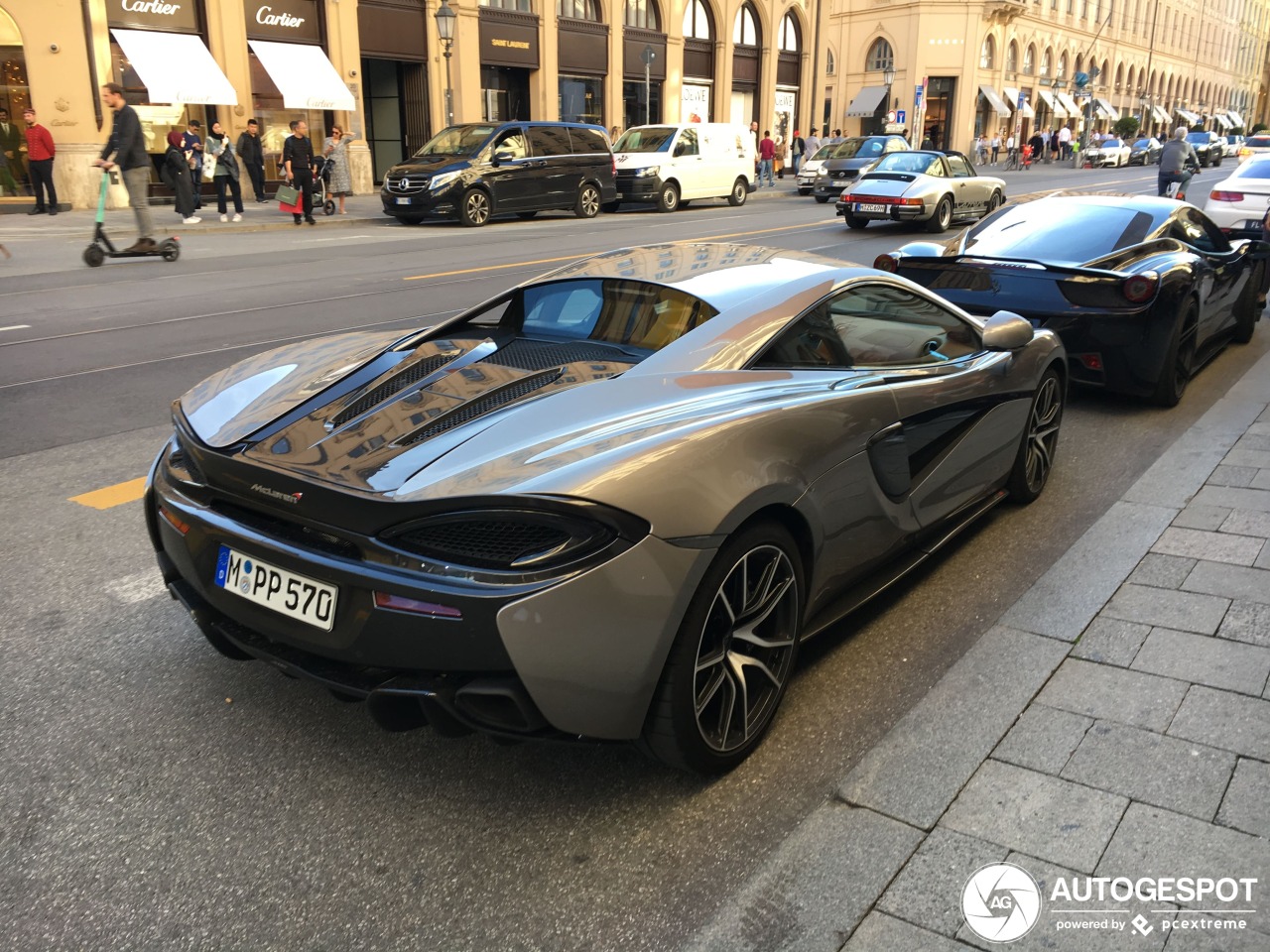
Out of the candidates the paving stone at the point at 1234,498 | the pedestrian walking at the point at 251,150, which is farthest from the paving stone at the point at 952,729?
the pedestrian walking at the point at 251,150

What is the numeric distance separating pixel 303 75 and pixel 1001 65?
5309 cm

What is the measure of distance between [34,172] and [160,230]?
4737 mm

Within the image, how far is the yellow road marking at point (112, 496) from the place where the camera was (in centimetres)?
512

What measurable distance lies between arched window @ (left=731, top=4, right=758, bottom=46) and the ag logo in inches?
1676

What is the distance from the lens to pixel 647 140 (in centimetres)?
2603

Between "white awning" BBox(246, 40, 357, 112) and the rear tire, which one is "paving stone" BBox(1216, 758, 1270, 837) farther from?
"white awning" BBox(246, 40, 357, 112)

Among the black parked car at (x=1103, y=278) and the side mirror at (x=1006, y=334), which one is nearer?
the side mirror at (x=1006, y=334)

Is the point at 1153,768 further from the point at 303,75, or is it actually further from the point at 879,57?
the point at 879,57

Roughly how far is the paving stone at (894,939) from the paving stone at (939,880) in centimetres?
3

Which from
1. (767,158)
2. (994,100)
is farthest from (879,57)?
(767,158)

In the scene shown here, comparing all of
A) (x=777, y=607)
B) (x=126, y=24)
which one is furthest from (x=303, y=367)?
(x=126, y=24)

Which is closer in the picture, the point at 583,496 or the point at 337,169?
the point at 583,496

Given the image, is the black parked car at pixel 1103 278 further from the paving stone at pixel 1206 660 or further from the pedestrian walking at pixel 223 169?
the pedestrian walking at pixel 223 169

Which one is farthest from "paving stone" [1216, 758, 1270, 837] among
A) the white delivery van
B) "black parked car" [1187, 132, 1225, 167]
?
"black parked car" [1187, 132, 1225, 167]
